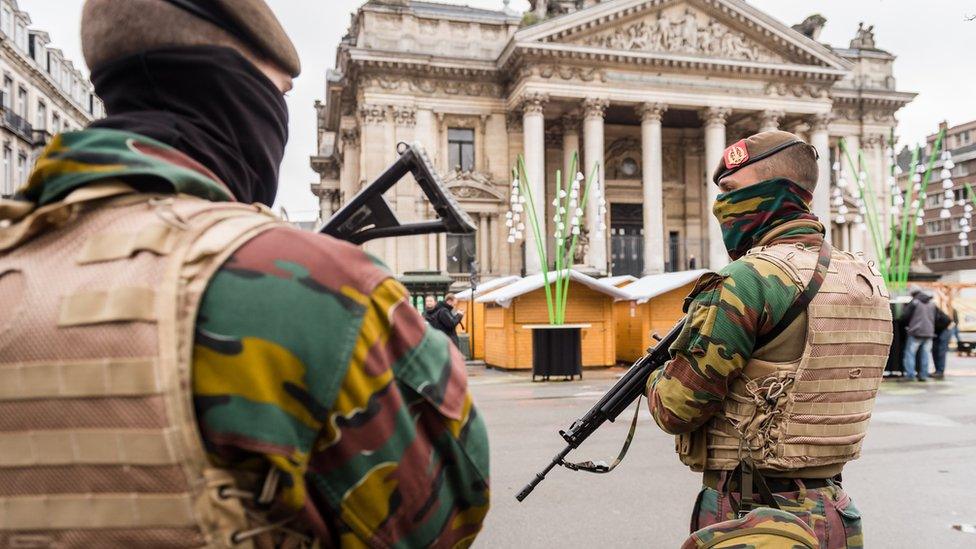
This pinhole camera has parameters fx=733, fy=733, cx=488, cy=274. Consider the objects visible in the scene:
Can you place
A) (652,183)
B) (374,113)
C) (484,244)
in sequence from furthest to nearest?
(484,244) < (652,183) < (374,113)

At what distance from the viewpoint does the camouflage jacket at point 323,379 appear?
3.51 feet

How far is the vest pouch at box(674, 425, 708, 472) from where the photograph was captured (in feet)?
8.41

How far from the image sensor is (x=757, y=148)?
2695 millimetres

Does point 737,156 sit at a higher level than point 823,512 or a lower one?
higher

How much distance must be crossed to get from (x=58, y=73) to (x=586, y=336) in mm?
45516

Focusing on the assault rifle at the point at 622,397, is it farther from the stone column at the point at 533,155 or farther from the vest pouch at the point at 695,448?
the stone column at the point at 533,155

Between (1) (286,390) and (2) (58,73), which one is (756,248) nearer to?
(1) (286,390)

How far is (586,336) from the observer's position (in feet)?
55.8

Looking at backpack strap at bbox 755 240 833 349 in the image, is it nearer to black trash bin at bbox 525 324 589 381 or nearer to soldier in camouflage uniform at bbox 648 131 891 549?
soldier in camouflage uniform at bbox 648 131 891 549

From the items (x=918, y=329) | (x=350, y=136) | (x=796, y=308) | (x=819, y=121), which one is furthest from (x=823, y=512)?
(x=350, y=136)

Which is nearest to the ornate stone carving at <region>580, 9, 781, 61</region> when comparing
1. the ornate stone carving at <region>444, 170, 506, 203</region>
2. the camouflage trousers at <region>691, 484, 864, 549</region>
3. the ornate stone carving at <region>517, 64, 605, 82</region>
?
the ornate stone carving at <region>517, 64, 605, 82</region>

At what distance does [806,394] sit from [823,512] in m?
0.38

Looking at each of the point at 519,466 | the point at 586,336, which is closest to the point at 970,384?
the point at 586,336

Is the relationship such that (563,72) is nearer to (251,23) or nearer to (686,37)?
(686,37)
